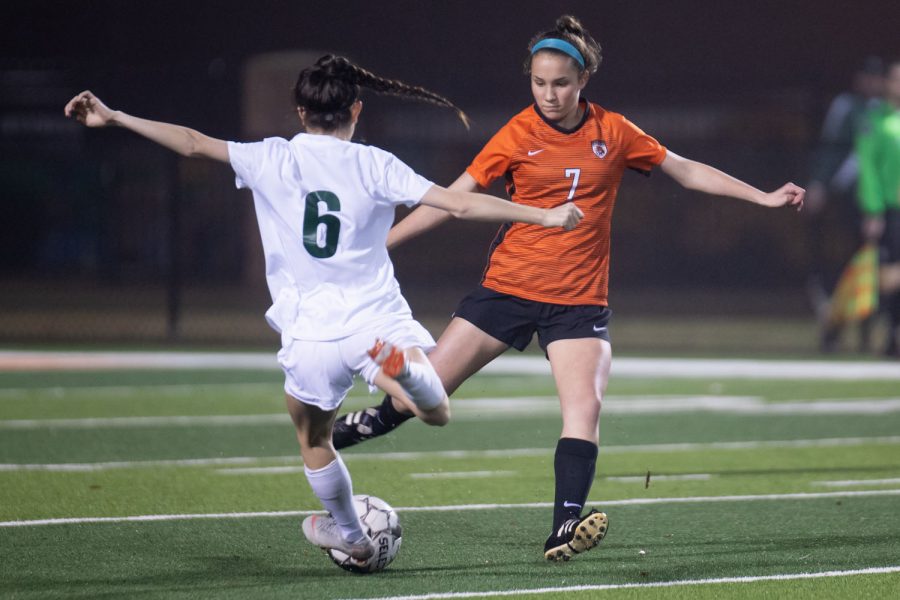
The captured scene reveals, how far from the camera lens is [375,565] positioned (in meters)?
5.90

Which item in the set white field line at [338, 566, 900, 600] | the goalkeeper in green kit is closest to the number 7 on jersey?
white field line at [338, 566, 900, 600]

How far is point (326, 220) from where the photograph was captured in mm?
5344

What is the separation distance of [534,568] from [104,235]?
921 inches

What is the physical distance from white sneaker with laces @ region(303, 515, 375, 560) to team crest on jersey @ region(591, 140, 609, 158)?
187cm

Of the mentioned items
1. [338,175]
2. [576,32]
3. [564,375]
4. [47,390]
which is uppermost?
[576,32]

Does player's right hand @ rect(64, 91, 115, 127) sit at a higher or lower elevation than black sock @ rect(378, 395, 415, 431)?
higher

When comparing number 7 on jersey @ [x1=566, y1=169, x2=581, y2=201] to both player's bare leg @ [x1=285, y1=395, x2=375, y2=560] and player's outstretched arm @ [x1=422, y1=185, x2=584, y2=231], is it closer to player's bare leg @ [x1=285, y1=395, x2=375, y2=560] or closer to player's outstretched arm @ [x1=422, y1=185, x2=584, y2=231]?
player's outstretched arm @ [x1=422, y1=185, x2=584, y2=231]

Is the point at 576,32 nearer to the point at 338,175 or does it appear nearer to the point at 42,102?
the point at 338,175

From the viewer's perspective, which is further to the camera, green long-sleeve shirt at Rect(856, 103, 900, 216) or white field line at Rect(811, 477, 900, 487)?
green long-sleeve shirt at Rect(856, 103, 900, 216)

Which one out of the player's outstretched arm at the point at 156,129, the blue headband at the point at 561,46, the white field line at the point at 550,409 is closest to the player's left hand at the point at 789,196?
the blue headband at the point at 561,46

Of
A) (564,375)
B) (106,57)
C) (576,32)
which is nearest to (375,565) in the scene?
(564,375)

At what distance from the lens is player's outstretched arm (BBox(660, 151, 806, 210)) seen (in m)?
6.13

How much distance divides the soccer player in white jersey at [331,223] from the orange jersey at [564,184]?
40.1 inches

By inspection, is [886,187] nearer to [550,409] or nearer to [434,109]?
[550,409]
